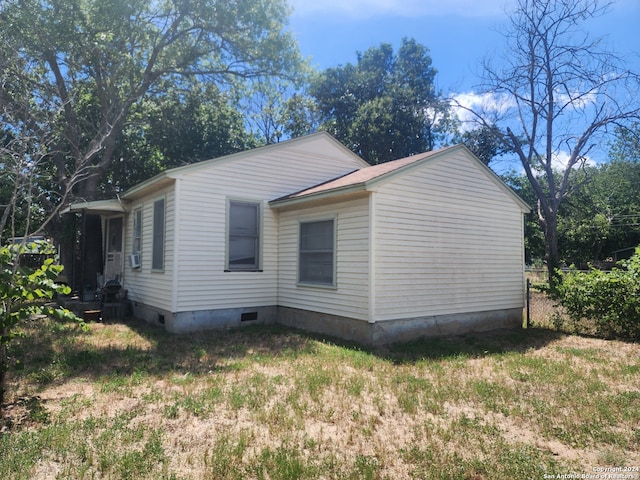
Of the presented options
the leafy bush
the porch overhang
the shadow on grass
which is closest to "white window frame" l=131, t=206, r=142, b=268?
the porch overhang

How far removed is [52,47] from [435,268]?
14414 millimetres

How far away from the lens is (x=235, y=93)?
62.7 feet

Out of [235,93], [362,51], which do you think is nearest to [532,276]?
[362,51]

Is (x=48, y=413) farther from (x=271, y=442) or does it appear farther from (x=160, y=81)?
(x=160, y=81)

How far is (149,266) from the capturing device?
9.88 m

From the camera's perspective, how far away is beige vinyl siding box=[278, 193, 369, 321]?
768cm

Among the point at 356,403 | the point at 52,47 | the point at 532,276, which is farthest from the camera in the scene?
the point at 532,276

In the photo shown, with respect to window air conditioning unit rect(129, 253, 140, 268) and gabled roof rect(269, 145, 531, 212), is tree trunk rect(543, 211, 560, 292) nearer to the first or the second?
gabled roof rect(269, 145, 531, 212)

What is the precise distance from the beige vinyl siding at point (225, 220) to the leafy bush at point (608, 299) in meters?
6.32

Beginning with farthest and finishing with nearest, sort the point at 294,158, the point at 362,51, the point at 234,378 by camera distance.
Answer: the point at 362,51 < the point at 294,158 < the point at 234,378

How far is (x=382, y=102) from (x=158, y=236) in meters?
19.2

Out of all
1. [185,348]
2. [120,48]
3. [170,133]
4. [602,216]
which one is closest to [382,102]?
[170,133]

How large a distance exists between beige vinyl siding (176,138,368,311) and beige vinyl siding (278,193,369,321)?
1.78 feet

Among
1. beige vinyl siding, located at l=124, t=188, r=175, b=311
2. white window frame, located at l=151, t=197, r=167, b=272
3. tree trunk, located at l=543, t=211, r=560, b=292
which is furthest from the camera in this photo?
tree trunk, located at l=543, t=211, r=560, b=292
